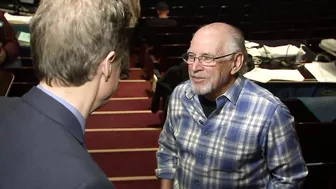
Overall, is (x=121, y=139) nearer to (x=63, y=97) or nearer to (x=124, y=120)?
(x=124, y=120)

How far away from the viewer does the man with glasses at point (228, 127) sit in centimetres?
172

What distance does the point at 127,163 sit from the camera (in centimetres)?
350

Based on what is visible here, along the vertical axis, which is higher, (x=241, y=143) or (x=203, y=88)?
(x=203, y=88)

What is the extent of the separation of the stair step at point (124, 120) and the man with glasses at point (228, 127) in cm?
224

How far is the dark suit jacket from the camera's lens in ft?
2.79

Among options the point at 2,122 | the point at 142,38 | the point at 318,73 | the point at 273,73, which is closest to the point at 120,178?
the point at 273,73

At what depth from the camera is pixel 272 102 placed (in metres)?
1.73

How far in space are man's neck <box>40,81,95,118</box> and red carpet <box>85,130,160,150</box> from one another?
9.03ft

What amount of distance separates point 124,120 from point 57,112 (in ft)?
10.8

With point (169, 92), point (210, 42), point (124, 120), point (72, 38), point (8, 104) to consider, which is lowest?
point (124, 120)

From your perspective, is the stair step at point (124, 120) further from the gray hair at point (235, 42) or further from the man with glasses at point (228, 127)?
the gray hair at point (235, 42)

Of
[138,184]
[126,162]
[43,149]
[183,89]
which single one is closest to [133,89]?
[126,162]

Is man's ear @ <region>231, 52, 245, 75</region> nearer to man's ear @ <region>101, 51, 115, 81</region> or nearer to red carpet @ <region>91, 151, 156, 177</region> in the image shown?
man's ear @ <region>101, 51, 115, 81</region>

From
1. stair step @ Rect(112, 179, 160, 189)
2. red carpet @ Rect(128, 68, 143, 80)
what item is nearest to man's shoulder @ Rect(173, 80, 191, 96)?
stair step @ Rect(112, 179, 160, 189)
